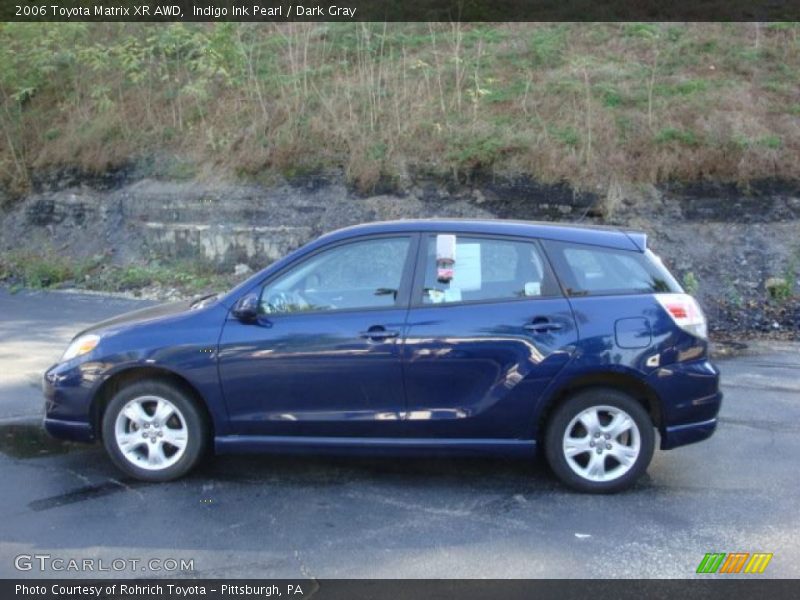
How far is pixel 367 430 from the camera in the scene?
18.1 ft

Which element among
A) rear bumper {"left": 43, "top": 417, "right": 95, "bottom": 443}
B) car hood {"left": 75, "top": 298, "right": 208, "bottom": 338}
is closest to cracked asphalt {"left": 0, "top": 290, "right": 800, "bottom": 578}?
rear bumper {"left": 43, "top": 417, "right": 95, "bottom": 443}

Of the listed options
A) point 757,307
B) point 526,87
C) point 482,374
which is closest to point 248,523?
point 482,374

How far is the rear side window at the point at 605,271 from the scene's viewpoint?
5598 mm

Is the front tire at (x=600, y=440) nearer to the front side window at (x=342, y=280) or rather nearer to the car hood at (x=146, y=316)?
the front side window at (x=342, y=280)

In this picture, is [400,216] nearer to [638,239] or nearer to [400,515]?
[638,239]

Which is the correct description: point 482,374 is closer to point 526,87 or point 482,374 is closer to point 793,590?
point 793,590

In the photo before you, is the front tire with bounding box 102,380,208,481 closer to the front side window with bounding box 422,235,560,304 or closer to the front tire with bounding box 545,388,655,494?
the front side window with bounding box 422,235,560,304

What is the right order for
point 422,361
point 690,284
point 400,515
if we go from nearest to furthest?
1. point 400,515
2. point 422,361
3. point 690,284

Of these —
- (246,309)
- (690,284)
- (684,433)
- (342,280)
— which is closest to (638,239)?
(684,433)

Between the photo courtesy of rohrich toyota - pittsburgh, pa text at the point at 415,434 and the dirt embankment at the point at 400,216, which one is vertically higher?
the dirt embankment at the point at 400,216

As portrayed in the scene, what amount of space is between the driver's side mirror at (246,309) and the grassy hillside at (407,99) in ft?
33.0

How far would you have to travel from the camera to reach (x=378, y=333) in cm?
545
